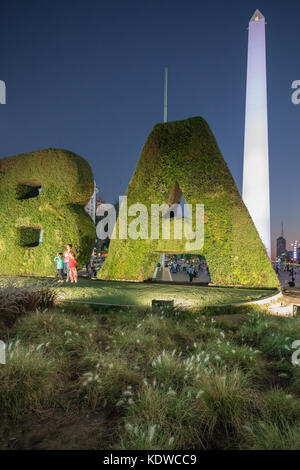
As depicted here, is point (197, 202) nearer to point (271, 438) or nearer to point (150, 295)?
point (150, 295)

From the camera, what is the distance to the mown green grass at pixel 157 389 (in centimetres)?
233

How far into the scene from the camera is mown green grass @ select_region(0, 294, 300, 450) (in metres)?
2.33

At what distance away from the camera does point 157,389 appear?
282 cm

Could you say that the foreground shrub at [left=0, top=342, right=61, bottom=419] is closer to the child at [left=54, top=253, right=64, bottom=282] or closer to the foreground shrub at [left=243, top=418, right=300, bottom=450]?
the foreground shrub at [left=243, top=418, right=300, bottom=450]

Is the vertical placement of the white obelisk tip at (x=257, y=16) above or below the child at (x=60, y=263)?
above

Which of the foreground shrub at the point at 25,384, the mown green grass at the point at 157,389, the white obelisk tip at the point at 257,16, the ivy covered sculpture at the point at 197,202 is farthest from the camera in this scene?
the white obelisk tip at the point at 257,16

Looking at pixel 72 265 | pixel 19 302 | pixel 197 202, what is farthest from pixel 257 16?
pixel 19 302

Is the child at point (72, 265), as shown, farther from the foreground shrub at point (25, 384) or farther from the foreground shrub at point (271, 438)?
the foreground shrub at point (271, 438)

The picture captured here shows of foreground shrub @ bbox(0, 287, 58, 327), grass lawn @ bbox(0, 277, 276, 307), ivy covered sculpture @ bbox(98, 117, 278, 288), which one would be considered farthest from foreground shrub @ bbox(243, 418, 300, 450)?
ivy covered sculpture @ bbox(98, 117, 278, 288)

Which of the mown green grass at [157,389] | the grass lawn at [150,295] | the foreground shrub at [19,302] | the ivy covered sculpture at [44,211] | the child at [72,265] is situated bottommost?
the mown green grass at [157,389]

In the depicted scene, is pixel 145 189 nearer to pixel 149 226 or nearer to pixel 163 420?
pixel 149 226

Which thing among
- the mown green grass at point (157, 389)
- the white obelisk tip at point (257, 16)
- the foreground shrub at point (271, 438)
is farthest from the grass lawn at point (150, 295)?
the white obelisk tip at point (257, 16)

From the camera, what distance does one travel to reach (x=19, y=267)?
12781 mm
